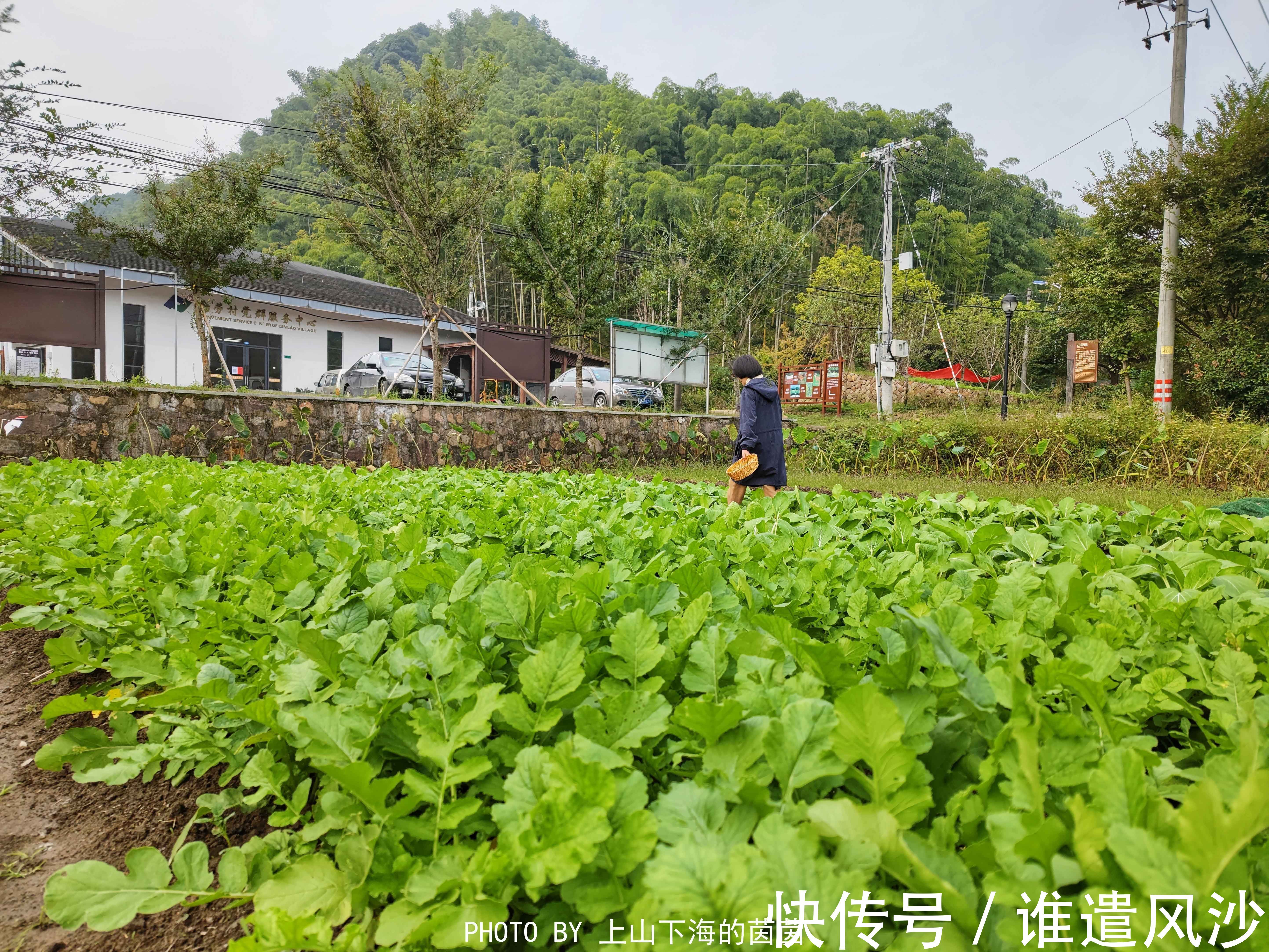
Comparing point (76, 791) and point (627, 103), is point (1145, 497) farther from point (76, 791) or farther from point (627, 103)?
point (627, 103)

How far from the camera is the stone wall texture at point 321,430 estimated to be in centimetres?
936

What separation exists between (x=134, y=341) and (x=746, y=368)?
66.0ft

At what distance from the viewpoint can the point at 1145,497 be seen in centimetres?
808

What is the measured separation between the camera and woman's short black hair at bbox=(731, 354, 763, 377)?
249 inches

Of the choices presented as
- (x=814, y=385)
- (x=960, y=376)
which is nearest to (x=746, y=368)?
(x=814, y=385)

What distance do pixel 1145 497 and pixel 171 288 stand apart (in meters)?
22.5

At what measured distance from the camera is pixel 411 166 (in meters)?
13.9

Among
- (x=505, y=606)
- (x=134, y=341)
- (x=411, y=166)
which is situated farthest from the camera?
(x=134, y=341)

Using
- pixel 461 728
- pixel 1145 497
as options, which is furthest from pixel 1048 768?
pixel 1145 497

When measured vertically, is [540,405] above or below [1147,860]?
above

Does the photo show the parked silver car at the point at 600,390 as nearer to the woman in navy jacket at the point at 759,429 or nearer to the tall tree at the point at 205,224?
the tall tree at the point at 205,224

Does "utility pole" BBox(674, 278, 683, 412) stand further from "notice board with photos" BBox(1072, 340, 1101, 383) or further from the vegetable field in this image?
the vegetable field

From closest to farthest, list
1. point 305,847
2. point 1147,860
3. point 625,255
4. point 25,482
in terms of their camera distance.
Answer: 1. point 1147,860
2. point 305,847
3. point 25,482
4. point 625,255

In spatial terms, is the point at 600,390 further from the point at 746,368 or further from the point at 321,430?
the point at 746,368
